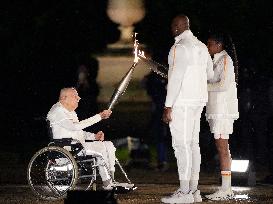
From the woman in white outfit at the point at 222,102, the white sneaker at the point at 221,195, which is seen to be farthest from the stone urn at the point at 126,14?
the white sneaker at the point at 221,195

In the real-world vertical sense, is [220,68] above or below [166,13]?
below

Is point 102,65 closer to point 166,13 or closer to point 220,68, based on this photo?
point 166,13

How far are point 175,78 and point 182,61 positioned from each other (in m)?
0.19

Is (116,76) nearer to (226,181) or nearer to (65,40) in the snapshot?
(65,40)

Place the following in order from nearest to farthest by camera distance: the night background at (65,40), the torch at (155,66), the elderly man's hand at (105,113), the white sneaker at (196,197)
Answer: the white sneaker at (196,197) → the torch at (155,66) → the elderly man's hand at (105,113) → the night background at (65,40)

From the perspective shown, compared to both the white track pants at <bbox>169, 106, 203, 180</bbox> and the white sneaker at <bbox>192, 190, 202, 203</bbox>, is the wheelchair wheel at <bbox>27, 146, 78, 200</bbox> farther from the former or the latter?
the white sneaker at <bbox>192, 190, 202, 203</bbox>

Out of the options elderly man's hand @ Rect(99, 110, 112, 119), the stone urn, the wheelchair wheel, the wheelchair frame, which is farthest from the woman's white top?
the stone urn

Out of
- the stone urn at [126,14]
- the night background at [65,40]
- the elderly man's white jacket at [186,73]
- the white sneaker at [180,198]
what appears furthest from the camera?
the night background at [65,40]

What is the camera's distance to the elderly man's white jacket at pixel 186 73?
38.0 feet

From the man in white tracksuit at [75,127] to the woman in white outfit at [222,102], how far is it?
1169 mm

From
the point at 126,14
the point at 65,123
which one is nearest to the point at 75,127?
the point at 65,123

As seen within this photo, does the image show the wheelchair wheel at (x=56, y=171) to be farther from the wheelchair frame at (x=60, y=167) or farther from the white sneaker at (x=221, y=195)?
the white sneaker at (x=221, y=195)

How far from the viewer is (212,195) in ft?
40.7

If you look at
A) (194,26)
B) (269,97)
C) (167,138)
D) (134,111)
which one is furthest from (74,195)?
(194,26)
